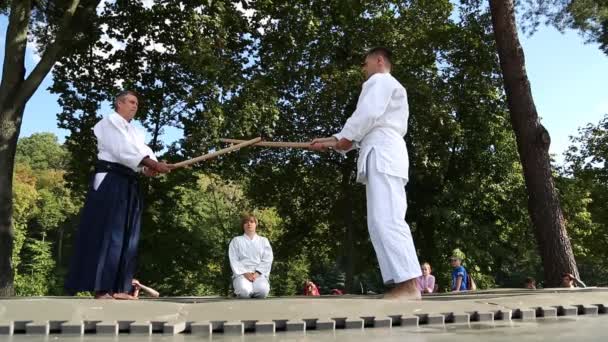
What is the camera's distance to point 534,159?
32.7ft

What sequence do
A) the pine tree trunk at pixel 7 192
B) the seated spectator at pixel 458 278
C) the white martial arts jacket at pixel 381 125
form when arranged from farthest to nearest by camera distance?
1. the seated spectator at pixel 458 278
2. the pine tree trunk at pixel 7 192
3. the white martial arts jacket at pixel 381 125

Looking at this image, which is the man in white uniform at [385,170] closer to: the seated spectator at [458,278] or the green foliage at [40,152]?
the seated spectator at [458,278]

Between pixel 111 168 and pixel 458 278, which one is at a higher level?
pixel 111 168

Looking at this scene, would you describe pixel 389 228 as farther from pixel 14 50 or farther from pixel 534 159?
pixel 14 50

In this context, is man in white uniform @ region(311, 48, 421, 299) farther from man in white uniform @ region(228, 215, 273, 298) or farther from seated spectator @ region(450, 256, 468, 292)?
seated spectator @ region(450, 256, 468, 292)

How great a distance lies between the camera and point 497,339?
105 inches

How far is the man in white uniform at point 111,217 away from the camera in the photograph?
4.89 m

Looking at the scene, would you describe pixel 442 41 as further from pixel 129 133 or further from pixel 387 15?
pixel 129 133

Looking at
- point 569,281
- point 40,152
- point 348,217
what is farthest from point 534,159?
point 40,152

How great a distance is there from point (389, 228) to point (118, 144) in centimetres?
242

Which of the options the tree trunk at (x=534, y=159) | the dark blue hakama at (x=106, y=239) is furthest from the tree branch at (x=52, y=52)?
the tree trunk at (x=534, y=159)

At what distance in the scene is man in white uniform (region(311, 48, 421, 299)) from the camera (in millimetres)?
4574

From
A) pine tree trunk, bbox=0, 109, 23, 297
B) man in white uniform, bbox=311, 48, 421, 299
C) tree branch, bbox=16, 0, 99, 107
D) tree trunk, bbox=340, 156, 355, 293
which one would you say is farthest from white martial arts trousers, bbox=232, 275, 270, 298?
tree trunk, bbox=340, 156, 355, 293

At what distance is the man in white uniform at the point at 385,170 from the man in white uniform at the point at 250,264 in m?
2.26
